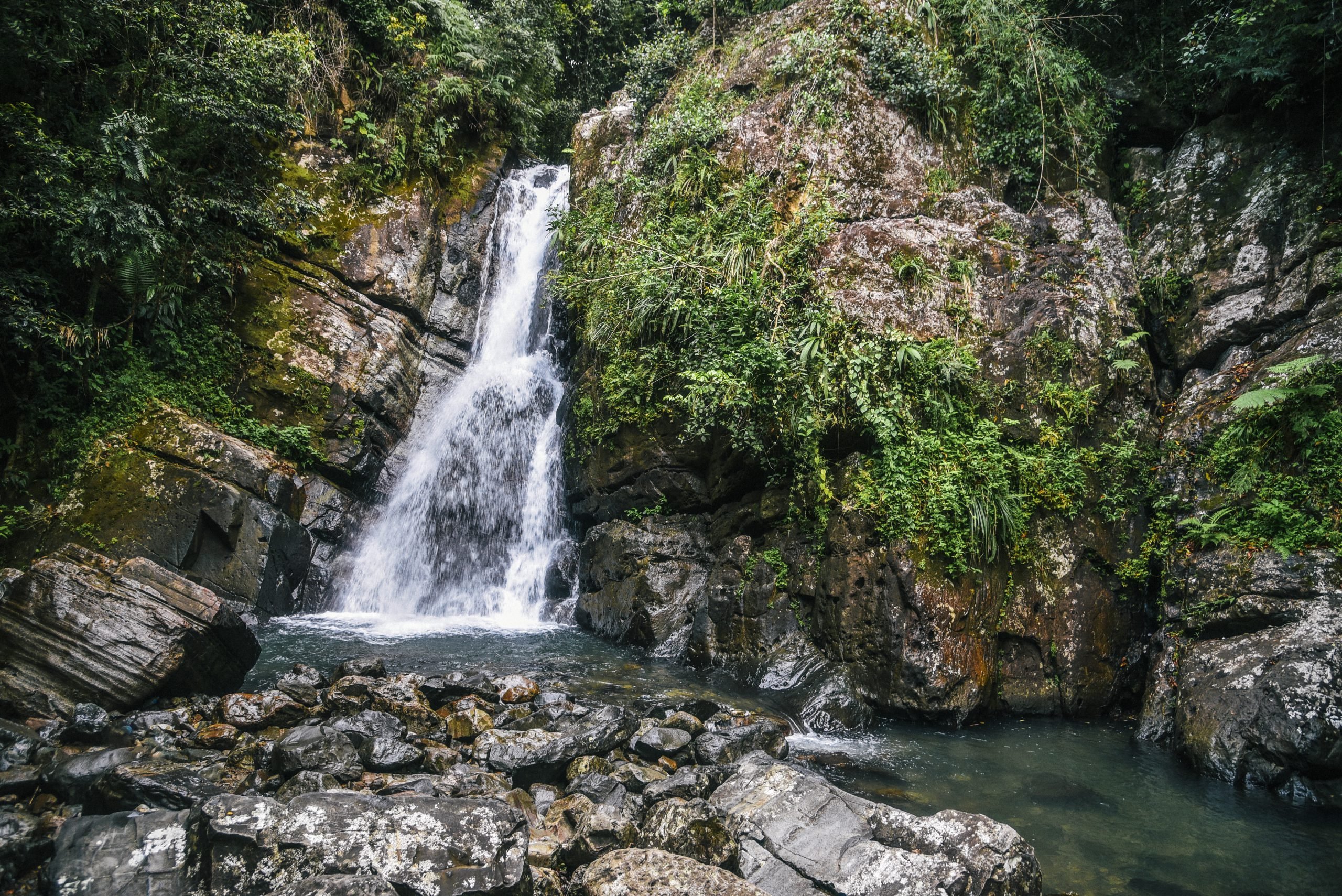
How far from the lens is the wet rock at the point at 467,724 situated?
5129 millimetres

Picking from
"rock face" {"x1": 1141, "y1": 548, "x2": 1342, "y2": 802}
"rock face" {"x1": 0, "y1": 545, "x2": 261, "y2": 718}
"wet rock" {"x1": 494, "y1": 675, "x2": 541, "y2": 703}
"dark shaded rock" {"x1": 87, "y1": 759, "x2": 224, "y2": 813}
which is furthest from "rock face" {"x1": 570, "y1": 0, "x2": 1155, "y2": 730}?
"dark shaded rock" {"x1": 87, "y1": 759, "x2": 224, "y2": 813}

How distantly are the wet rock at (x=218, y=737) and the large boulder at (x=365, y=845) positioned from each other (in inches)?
84.5

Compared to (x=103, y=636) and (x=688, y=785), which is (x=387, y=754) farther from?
(x=103, y=636)

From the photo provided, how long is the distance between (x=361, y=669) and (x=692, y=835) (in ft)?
13.9

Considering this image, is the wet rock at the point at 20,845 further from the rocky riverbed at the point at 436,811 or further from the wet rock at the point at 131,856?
the wet rock at the point at 131,856

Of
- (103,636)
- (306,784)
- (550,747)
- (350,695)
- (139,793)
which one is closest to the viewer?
(139,793)

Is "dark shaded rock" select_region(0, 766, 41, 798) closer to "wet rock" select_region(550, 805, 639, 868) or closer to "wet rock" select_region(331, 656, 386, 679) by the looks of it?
"wet rock" select_region(331, 656, 386, 679)

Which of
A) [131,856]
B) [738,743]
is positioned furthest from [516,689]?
[131,856]

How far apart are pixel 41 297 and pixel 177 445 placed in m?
2.37

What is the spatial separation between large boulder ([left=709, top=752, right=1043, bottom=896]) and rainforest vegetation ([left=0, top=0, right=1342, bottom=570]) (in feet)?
11.3

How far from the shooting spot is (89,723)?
4.57m

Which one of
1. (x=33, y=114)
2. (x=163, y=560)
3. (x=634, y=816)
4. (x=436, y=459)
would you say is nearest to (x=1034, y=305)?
(x=634, y=816)

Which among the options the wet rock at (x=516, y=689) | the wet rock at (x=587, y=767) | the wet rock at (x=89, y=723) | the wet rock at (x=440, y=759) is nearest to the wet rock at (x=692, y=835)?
the wet rock at (x=587, y=767)

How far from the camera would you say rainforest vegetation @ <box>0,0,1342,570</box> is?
275 inches
